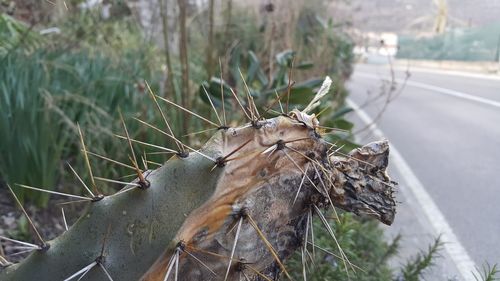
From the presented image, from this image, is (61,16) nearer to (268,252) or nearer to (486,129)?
(486,129)

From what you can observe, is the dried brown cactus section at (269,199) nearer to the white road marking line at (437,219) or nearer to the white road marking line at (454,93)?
the white road marking line at (437,219)

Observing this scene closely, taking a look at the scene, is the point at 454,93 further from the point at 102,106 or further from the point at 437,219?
the point at 102,106

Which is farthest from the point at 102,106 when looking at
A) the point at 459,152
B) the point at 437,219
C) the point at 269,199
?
the point at 269,199

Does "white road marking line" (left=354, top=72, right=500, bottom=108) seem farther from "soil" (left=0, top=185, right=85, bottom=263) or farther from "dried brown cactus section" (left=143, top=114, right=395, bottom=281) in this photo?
"soil" (left=0, top=185, right=85, bottom=263)

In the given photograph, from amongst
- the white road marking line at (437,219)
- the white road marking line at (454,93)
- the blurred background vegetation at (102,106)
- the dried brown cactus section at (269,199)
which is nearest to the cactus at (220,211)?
the dried brown cactus section at (269,199)

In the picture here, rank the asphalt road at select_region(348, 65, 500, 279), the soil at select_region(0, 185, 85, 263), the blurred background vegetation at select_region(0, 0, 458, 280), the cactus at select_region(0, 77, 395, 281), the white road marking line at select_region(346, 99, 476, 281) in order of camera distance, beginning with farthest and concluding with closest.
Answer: the soil at select_region(0, 185, 85, 263) → the blurred background vegetation at select_region(0, 0, 458, 280) → the asphalt road at select_region(348, 65, 500, 279) → the white road marking line at select_region(346, 99, 476, 281) → the cactus at select_region(0, 77, 395, 281)

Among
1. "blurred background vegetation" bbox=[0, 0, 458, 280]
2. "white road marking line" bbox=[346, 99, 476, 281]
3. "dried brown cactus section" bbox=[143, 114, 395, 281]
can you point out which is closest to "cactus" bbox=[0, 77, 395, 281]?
"dried brown cactus section" bbox=[143, 114, 395, 281]
